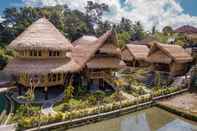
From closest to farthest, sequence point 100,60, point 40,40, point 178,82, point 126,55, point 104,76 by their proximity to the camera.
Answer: point 40,40 → point 100,60 → point 104,76 → point 178,82 → point 126,55

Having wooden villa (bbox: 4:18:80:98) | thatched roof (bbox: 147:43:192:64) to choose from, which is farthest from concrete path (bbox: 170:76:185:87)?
wooden villa (bbox: 4:18:80:98)

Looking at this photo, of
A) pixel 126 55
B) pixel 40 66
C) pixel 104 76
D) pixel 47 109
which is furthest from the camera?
pixel 126 55

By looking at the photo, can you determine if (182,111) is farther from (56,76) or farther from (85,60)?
(56,76)

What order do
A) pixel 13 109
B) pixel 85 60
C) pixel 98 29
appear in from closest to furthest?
pixel 13 109 → pixel 85 60 → pixel 98 29

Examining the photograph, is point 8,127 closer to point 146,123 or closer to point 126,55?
point 146,123

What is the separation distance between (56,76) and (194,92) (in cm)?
1402

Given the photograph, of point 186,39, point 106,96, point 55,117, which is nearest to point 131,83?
point 106,96

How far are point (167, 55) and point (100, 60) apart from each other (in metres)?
9.31

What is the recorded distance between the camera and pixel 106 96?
21.0 metres

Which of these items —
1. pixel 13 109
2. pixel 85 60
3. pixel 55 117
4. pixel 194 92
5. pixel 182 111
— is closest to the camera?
pixel 55 117

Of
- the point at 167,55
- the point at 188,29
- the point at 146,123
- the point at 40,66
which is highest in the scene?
the point at 188,29

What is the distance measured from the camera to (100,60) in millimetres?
22453

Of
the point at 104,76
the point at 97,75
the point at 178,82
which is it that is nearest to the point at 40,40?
the point at 97,75

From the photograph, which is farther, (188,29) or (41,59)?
(188,29)
